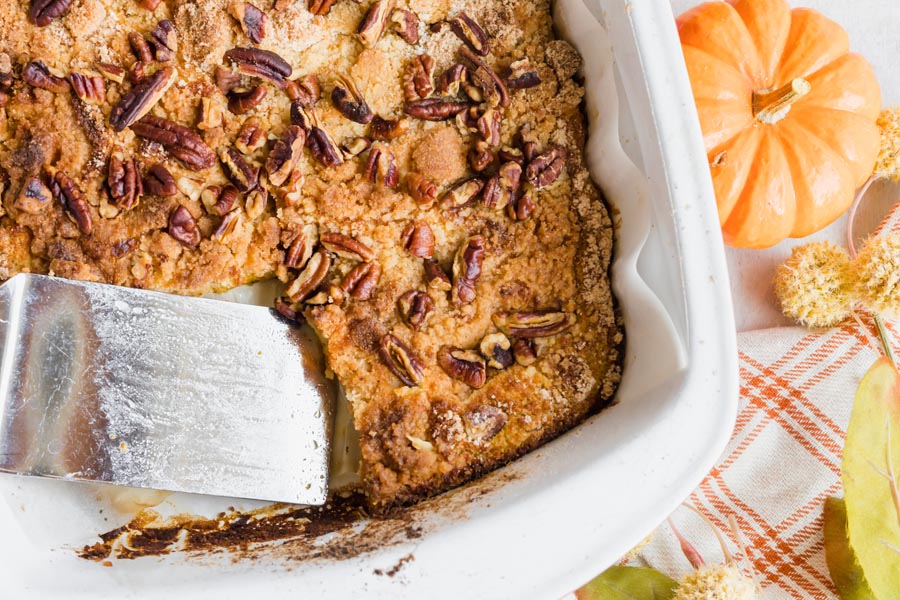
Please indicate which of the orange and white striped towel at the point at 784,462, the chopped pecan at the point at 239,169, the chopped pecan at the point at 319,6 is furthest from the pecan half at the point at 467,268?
the orange and white striped towel at the point at 784,462

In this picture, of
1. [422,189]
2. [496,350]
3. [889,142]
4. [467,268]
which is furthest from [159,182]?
[889,142]

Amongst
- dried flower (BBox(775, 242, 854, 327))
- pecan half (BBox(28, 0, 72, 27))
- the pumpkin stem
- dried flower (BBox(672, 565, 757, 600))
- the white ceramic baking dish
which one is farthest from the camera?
dried flower (BBox(775, 242, 854, 327))

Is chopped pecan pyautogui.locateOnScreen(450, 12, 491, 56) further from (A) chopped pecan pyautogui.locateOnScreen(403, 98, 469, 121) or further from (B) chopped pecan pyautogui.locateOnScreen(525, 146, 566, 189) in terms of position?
(B) chopped pecan pyautogui.locateOnScreen(525, 146, 566, 189)

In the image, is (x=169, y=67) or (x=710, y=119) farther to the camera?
(x=710, y=119)

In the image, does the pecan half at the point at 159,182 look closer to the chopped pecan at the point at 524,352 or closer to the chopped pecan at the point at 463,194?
the chopped pecan at the point at 463,194

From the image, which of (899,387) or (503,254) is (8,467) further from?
(899,387)

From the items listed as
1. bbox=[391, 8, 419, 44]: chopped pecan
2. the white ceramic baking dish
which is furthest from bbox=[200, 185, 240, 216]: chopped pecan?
the white ceramic baking dish

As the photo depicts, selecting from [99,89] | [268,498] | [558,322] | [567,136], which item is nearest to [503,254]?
[558,322]
